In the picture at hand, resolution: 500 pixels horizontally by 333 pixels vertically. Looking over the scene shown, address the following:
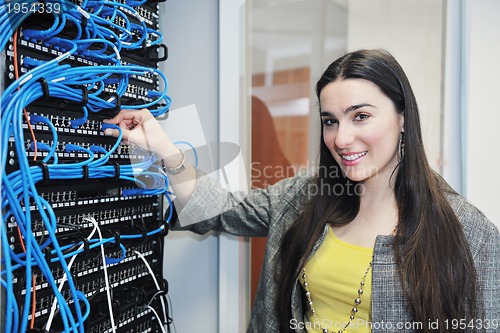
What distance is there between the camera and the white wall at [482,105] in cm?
132

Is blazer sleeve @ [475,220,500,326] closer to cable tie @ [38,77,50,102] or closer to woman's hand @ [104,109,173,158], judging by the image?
woman's hand @ [104,109,173,158]

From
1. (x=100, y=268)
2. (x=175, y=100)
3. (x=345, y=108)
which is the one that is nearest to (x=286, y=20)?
(x=175, y=100)

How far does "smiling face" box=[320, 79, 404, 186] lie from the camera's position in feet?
3.35

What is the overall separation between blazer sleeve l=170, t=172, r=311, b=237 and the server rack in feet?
0.27

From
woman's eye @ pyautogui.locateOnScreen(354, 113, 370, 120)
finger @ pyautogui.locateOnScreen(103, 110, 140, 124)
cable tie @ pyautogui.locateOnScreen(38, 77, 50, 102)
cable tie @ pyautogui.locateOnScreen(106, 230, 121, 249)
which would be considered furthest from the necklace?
cable tie @ pyautogui.locateOnScreen(38, 77, 50, 102)

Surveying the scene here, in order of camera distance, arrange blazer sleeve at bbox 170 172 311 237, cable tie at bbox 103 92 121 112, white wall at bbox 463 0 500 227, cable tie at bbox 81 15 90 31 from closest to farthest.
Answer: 1. cable tie at bbox 81 15 90 31
2. cable tie at bbox 103 92 121 112
3. blazer sleeve at bbox 170 172 311 237
4. white wall at bbox 463 0 500 227

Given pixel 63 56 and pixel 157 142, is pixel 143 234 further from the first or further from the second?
pixel 63 56

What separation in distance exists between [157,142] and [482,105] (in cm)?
107

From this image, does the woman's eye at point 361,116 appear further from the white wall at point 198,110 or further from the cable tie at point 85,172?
the cable tie at point 85,172

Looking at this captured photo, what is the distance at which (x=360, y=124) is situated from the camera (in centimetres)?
103

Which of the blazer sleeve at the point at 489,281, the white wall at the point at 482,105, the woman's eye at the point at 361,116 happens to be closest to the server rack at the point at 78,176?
the woman's eye at the point at 361,116

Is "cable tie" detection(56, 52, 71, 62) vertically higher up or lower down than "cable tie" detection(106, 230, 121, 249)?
higher up

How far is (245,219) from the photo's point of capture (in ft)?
4.19

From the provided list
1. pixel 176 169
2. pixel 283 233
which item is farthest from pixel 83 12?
pixel 283 233
